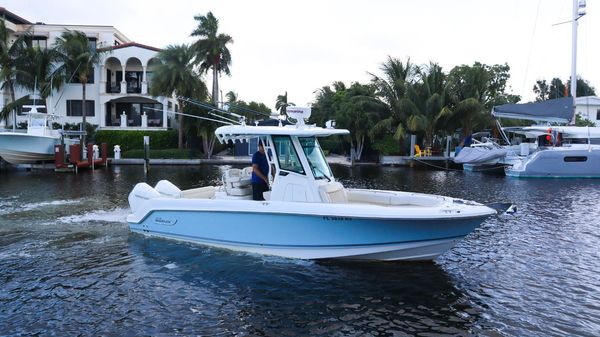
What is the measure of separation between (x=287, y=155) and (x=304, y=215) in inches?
65.8

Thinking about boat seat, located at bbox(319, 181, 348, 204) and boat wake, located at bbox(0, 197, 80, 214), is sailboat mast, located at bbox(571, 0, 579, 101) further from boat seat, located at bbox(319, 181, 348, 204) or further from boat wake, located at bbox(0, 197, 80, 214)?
boat wake, located at bbox(0, 197, 80, 214)

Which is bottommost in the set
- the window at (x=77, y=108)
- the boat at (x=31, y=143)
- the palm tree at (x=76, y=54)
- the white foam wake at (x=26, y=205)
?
the white foam wake at (x=26, y=205)

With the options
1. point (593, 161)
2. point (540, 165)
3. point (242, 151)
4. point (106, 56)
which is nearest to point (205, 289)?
point (540, 165)

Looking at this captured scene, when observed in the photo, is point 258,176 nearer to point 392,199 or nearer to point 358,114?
point 392,199

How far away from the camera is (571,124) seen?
1346 inches

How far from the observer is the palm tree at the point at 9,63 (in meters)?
40.9

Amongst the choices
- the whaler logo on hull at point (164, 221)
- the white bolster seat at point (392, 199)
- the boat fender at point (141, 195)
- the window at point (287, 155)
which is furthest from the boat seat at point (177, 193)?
Answer: the white bolster seat at point (392, 199)

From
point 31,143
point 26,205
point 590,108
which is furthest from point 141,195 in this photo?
point 590,108

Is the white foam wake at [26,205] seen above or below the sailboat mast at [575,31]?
below

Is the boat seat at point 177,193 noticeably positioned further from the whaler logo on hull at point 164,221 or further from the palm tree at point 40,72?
the palm tree at point 40,72

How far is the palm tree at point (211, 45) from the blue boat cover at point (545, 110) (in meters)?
24.7

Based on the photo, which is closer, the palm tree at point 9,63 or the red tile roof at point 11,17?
the palm tree at point 9,63

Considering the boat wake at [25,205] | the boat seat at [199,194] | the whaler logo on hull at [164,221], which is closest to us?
the whaler logo on hull at [164,221]

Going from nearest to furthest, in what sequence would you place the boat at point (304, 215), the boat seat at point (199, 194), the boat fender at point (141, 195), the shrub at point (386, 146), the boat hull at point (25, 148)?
the boat at point (304, 215) → the boat fender at point (141, 195) → the boat seat at point (199, 194) → the boat hull at point (25, 148) → the shrub at point (386, 146)
